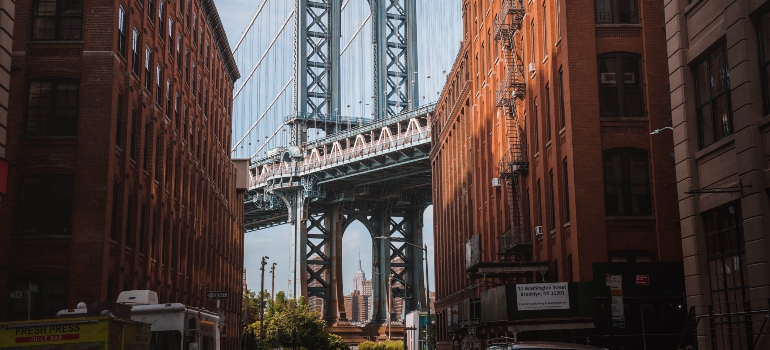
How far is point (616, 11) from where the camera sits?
111ft

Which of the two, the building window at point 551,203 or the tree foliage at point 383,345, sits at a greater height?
the building window at point 551,203

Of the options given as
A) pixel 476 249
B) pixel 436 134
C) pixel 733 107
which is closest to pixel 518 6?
pixel 476 249

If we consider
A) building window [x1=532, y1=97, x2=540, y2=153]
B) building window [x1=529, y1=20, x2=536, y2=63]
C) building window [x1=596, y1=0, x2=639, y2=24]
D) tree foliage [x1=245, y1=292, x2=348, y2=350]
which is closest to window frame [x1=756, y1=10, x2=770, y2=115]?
building window [x1=596, y1=0, x2=639, y2=24]

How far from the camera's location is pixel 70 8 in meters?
35.5

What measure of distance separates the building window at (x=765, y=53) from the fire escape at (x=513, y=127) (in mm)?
19722

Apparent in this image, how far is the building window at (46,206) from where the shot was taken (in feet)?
111

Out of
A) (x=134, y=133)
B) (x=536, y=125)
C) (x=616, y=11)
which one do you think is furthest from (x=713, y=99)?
(x=134, y=133)

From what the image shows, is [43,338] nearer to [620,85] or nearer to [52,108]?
[52,108]

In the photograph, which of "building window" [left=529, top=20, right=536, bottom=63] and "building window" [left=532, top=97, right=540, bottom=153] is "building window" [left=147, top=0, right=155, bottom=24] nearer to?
"building window" [left=529, top=20, right=536, bottom=63]

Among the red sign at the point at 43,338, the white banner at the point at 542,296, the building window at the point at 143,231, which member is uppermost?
the building window at the point at 143,231

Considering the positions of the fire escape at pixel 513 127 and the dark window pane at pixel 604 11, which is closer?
the dark window pane at pixel 604 11

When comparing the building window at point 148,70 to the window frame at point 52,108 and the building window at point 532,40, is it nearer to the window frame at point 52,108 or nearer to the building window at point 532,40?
the window frame at point 52,108

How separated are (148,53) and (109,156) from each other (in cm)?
935

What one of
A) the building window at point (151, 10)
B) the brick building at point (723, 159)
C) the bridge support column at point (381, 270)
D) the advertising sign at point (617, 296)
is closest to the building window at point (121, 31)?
the building window at point (151, 10)
